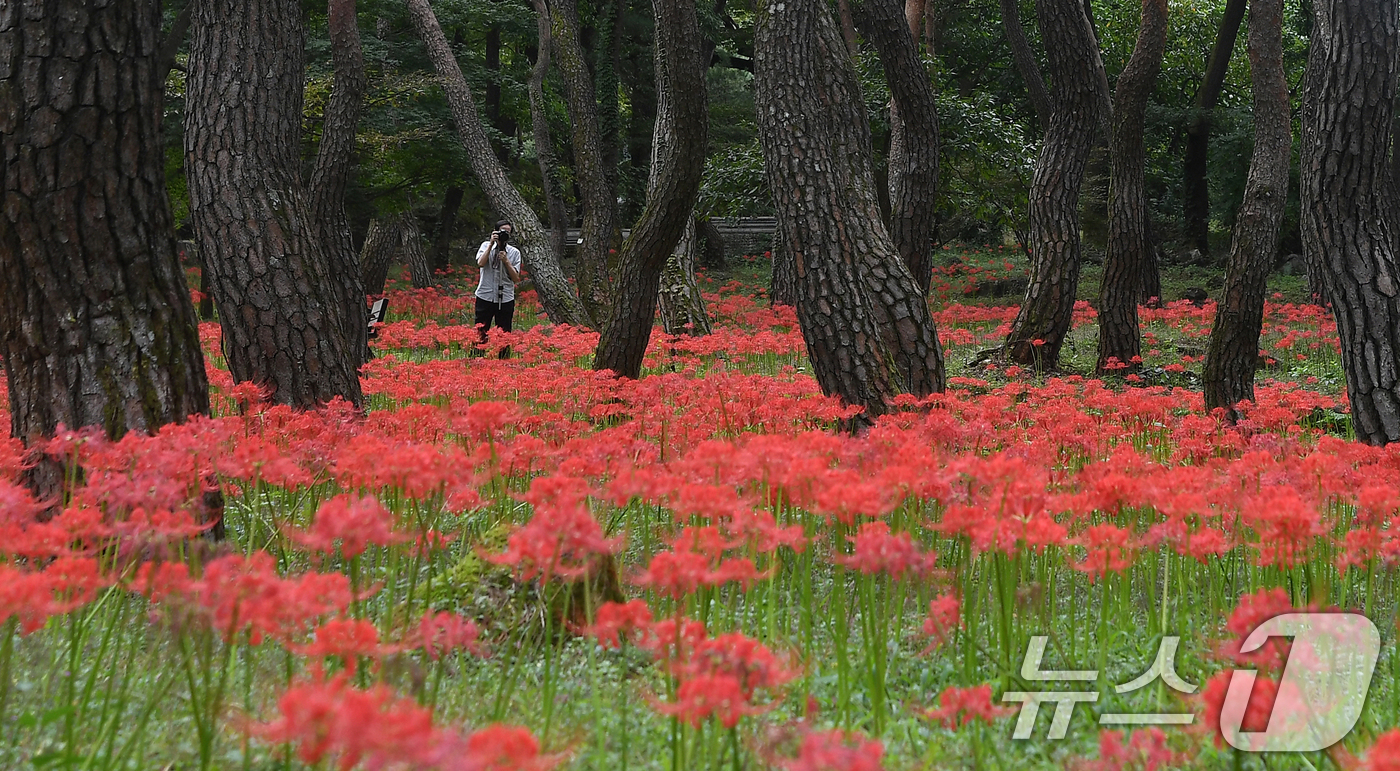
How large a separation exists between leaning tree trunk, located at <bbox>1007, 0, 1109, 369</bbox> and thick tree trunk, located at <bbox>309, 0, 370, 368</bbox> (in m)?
6.97

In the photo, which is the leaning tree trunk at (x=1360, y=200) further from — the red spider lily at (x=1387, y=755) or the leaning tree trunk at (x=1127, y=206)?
the leaning tree trunk at (x=1127, y=206)

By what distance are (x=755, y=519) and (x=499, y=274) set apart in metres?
10.5

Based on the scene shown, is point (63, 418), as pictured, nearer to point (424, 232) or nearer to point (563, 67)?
point (563, 67)

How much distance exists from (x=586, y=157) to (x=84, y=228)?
409 inches

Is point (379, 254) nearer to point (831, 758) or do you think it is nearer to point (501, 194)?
point (501, 194)

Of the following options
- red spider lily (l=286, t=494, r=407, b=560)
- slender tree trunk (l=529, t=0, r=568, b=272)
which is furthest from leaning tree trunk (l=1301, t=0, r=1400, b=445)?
slender tree trunk (l=529, t=0, r=568, b=272)

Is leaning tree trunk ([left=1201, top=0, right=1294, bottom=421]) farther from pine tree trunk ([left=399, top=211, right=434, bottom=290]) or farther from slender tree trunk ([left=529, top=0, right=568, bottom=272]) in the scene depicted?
pine tree trunk ([left=399, top=211, right=434, bottom=290])

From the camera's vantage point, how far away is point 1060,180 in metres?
10.6

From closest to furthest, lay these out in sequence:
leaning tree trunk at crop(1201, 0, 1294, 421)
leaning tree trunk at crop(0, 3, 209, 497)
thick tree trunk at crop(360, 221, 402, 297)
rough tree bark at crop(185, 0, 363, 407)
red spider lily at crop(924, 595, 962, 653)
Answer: red spider lily at crop(924, 595, 962, 653), leaning tree trunk at crop(0, 3, 209, 497), rough tree bark at crop(185, 0, 363, 407), leaning tree trunk at crop(1201, 0, 1294, 421), thick tree trunk at crop(360, 221, 402, 297)

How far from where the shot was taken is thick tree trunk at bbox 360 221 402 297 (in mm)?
17688

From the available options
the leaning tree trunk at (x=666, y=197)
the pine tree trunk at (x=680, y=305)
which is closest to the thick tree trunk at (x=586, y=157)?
the pine tree trunk at (x=680, y=305)

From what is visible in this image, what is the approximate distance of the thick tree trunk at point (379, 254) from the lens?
1769 centimetres

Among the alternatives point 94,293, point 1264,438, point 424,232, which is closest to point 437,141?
point 424,232

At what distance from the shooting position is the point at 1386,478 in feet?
9.89
